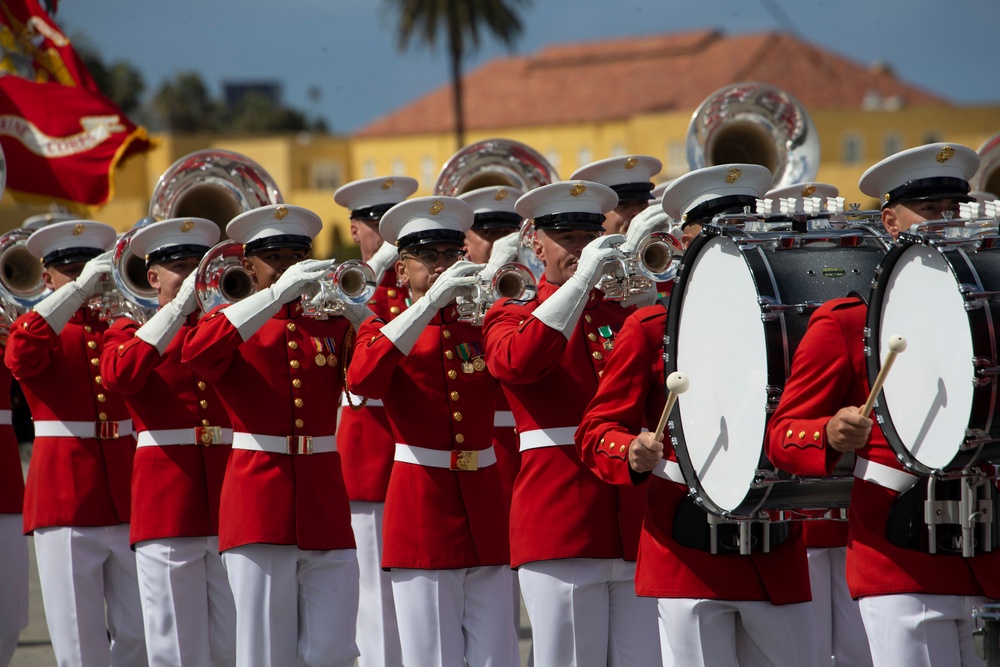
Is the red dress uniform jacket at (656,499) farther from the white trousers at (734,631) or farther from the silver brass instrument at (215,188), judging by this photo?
the silver brass instrument at (215,188)

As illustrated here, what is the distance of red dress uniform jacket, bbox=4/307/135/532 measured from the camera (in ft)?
23.6

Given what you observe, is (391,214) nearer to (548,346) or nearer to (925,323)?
(548,346)

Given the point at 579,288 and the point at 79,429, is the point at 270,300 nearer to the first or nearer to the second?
the point at 579,288

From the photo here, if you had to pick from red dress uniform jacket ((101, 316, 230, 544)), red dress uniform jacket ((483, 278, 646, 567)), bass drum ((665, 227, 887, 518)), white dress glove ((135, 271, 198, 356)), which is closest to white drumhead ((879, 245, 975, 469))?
bass drum ((665, 227, 887, 518))

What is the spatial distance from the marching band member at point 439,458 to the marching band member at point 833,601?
145 centimetres

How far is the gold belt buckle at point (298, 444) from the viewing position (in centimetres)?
626

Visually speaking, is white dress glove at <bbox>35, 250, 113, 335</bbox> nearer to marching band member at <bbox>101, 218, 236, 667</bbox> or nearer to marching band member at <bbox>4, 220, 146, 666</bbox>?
marching band member at <bbox>4, 220, 146, 666</bbox>

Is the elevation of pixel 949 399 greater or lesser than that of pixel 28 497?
greater

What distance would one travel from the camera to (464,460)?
598 cm

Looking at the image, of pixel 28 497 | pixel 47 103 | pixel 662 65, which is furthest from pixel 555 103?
pixel 28 497

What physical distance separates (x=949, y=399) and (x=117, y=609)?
14.9 feet

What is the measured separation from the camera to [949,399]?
13.4 ft

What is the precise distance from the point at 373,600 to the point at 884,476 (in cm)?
354

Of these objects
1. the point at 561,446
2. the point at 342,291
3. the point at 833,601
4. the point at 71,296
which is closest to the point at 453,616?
the point at 561,446
